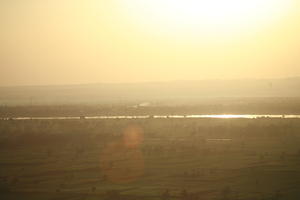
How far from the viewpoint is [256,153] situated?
3064 cm

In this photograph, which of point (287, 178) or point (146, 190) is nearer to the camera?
point (146, 190)

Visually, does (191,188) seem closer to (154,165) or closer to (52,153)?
(154,165)

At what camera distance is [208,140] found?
37.1m

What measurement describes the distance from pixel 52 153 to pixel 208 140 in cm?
1124

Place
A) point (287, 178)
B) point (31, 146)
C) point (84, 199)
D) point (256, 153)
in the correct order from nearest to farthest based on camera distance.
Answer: point (84, 199)
point (287, 178)
point (256, 153)
point (31, 146)

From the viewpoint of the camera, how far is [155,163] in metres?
28.1

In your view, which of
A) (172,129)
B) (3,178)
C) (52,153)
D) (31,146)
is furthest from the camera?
(172,129)

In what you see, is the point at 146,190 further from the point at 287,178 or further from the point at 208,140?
the point at 208,140

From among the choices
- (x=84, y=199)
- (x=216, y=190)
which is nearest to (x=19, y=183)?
(x=84, y=199)

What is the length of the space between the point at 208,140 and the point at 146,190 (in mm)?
15890

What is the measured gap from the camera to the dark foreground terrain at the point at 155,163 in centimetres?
2162

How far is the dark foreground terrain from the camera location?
2162 centimetres

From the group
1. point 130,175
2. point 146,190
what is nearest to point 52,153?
point 130,175

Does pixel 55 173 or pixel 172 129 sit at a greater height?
pixel 172 129
